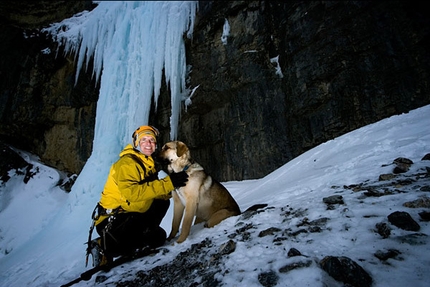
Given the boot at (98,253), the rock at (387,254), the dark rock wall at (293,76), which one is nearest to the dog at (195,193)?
the boot at (98,253)

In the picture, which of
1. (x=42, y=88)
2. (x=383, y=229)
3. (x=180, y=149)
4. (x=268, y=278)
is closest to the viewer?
(x=268, y=278)

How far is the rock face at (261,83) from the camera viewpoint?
7031mm

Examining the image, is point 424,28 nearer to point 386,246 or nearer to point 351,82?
point 351,82

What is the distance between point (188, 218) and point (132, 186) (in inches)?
30.8

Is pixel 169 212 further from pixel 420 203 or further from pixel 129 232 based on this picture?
pixel 420 203

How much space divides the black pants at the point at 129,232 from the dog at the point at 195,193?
0.25 meters

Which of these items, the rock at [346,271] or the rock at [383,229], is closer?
the rock at [346,271]

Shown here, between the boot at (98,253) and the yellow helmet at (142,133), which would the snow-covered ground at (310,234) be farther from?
the yellow helmet at (142,133)

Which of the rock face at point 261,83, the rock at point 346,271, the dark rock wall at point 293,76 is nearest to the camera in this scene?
the rock at point 346,271

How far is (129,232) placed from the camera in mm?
2656

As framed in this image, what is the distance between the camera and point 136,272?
2.13 meters

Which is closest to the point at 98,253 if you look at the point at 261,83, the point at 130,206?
the point at 130,206

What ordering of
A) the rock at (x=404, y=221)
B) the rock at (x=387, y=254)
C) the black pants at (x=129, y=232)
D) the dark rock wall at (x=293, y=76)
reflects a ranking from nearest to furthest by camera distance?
the rock at (x=387, y=254), the rock at (x=404, y=221), the black pants at (x=129, y=232), the dark rock wall at (x=293, y=76)

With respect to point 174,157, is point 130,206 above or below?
below
